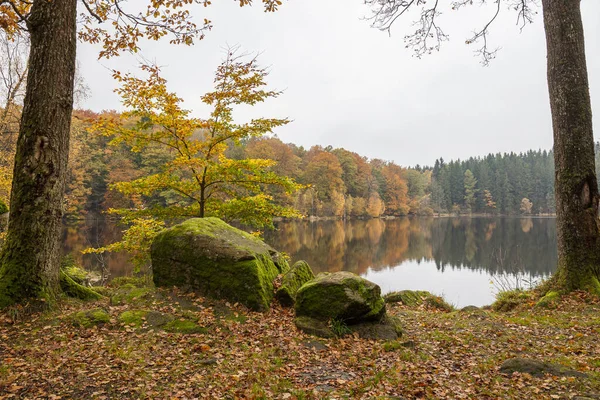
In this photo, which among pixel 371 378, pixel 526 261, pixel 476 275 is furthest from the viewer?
pixel 526 261

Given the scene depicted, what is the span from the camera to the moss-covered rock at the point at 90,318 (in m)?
5.38

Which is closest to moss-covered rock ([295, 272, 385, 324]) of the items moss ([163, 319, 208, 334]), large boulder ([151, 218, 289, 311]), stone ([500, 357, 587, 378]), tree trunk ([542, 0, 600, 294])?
large boulder ([151, 218, 289, 311])

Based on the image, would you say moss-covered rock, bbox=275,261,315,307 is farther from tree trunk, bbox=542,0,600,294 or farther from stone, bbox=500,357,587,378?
tree trunk, bbox=542,0,600,294

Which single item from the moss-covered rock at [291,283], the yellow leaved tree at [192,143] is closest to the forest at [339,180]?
the yellow leaved tree at [192,143]

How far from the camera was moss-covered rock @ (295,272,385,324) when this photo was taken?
632cm

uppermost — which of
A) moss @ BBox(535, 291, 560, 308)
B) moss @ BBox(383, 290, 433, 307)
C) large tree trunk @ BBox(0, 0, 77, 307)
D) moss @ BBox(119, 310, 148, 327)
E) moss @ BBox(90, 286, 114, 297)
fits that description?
large tree trunk @ BBox(0, 0, 77, 307)

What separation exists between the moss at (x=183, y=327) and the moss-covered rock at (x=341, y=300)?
5.92ft

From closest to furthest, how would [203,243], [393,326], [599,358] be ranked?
[599,358]
[393,326]
[203,243]

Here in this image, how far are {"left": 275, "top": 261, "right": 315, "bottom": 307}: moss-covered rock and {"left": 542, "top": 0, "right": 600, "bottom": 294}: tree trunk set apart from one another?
5586 millimetres

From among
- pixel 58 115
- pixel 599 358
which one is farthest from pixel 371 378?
pixel 58 115

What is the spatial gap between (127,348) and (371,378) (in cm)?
316

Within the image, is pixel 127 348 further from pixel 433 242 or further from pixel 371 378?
pixel 433 242

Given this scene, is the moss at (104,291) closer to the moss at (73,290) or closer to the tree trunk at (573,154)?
the moss at (73,290)

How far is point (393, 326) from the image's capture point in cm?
647
